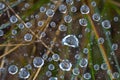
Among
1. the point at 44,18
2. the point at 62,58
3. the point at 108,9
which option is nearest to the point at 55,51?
the point at 62,58

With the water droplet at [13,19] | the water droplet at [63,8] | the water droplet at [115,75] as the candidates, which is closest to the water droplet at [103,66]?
the water droplet at [115,75]

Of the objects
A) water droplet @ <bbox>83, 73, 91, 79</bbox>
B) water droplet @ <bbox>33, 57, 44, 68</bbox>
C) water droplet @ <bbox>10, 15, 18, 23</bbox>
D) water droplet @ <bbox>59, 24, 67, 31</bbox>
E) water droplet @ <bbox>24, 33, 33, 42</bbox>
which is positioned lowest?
water droplet @ <bbox>83, 73, 91, 79</bbox>

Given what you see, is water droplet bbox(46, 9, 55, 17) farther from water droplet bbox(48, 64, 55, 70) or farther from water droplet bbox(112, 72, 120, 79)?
water droplet bbox(112, 72, 120, 79)

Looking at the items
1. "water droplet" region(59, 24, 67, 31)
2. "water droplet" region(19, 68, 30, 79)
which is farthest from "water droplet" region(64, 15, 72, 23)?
"water droplet" region(19, 68, 30, 79)

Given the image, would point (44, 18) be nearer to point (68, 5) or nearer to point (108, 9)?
point (68, 5)

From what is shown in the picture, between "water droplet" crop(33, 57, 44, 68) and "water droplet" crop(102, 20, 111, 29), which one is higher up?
"water droplet" crop(33, 57, 44, 68)

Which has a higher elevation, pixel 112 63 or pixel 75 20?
pixel 75 20

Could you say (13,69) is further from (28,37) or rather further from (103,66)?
(103,66)

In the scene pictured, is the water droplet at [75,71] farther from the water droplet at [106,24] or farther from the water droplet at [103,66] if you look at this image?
the water droplet at [106,24]

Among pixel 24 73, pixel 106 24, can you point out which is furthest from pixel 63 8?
pixel 24 73
